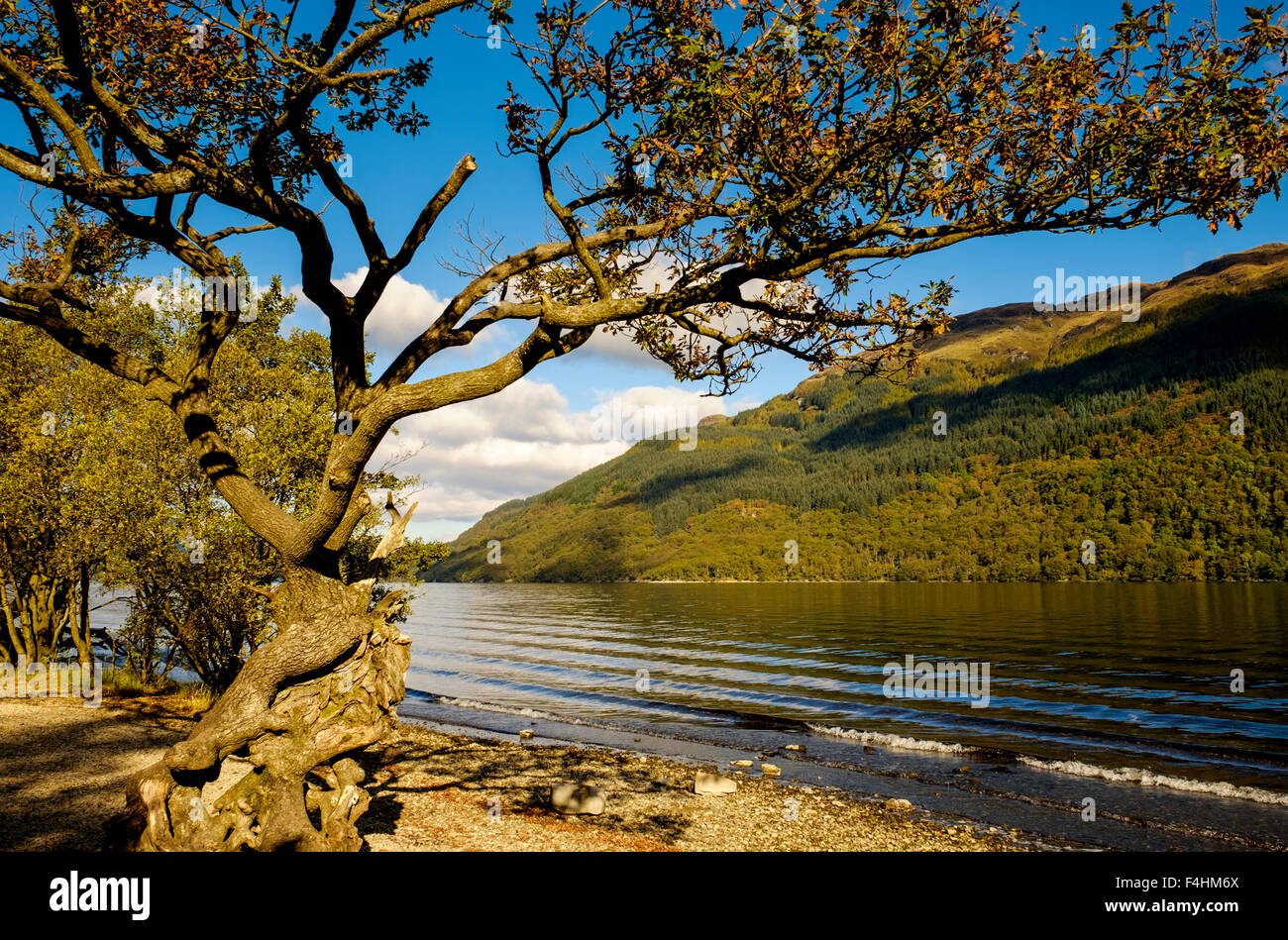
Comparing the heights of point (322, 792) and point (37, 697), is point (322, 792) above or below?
above

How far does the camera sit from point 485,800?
1461cm

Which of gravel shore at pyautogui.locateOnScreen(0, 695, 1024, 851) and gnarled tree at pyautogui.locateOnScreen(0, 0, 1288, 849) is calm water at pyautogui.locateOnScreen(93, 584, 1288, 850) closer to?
gravel shore at pyautogui.locateOnScreen(0, 695, 1024, 851)

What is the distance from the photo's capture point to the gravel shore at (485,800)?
11781 millimetres

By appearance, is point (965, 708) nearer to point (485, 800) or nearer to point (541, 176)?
point (485, 800)

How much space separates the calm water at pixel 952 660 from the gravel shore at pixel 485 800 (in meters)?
8.07

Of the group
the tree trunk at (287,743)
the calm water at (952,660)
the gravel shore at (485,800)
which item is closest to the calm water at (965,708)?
the calm water at (952,660)

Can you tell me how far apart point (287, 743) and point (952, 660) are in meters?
46.5

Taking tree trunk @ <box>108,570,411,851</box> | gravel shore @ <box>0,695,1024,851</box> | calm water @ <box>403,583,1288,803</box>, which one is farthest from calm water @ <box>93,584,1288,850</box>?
tree trunk @ <box>108,570,411,851</box>

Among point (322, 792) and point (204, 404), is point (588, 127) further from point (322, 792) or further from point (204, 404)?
point (322, 792)

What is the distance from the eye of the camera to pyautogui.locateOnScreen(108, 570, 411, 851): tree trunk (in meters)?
7.47

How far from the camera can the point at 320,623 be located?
8.09 m

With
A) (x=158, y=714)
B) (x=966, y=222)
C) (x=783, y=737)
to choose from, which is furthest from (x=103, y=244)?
(x=783, y=737)
